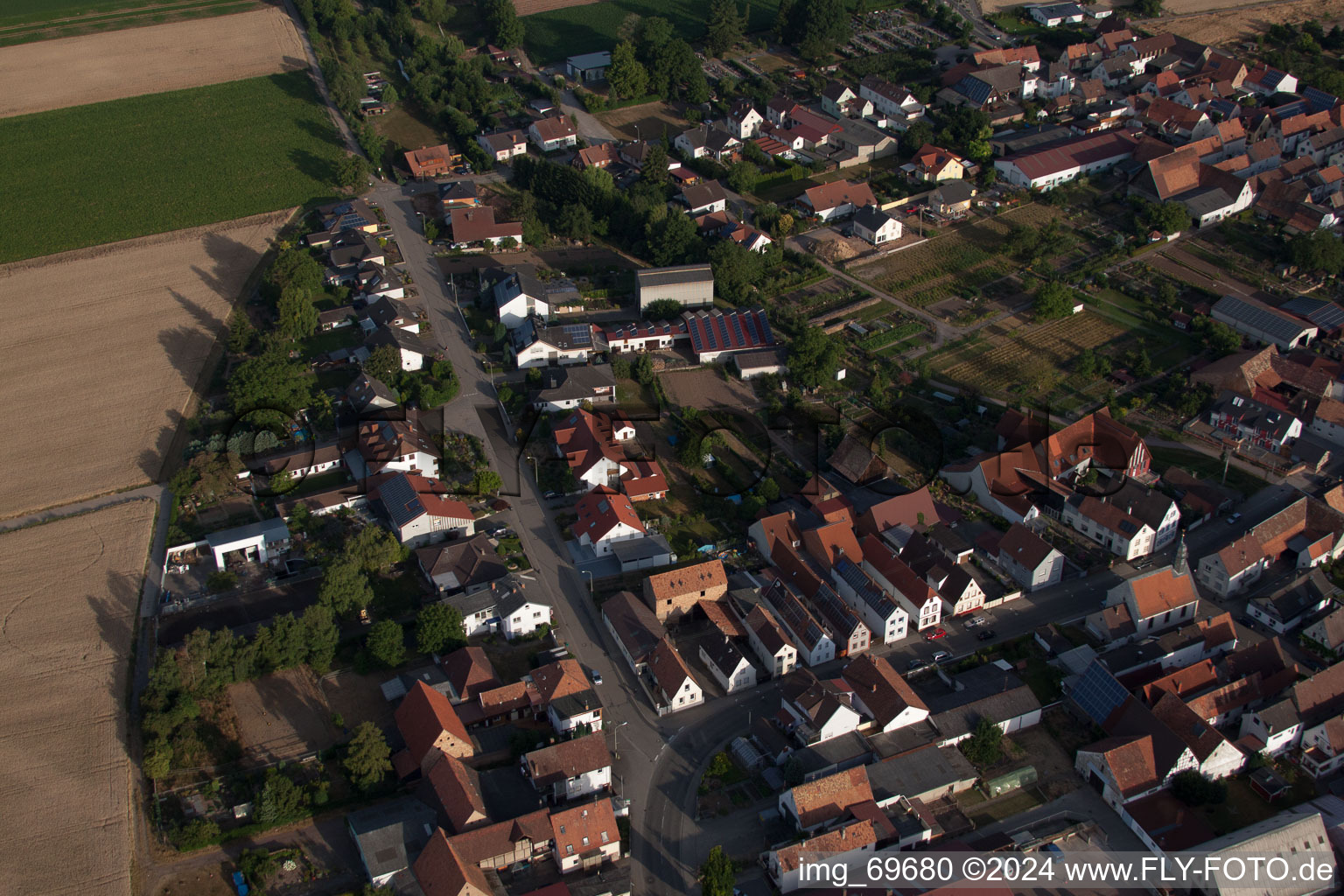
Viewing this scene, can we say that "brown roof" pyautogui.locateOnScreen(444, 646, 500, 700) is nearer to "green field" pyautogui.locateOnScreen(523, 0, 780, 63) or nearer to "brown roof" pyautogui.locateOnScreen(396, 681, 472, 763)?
"brown roof" pyautogui.locateOnScreen(396, 681, 472, 763)

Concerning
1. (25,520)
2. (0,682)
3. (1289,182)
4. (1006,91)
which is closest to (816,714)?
(0,682)

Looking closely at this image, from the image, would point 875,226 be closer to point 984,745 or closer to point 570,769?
point 984,745

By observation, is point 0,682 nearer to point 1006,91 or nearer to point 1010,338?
point 1010,338

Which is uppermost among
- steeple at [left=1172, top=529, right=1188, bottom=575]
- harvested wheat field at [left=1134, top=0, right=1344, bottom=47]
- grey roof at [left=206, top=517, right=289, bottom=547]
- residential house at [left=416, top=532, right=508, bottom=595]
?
harvested wheat field at [left=1134, top=0, right=1344, bottom=47]

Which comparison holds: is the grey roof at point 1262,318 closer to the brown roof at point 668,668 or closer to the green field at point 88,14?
the brown roof at point 668,668

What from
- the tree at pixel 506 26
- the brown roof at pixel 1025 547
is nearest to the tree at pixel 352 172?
the tree at pixel 506 26

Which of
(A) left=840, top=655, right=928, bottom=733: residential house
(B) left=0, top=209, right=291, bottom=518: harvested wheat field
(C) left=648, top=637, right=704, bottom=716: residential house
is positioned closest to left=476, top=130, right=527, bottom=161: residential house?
(B) left=0, top=209, right=291, bottom=518: harvested wheat field

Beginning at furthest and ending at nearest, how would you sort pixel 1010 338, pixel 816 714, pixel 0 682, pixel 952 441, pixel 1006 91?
pixel 1006 91
pixel 1010 338
pixel 952 441
pixel 0 682
pixel 816 714
